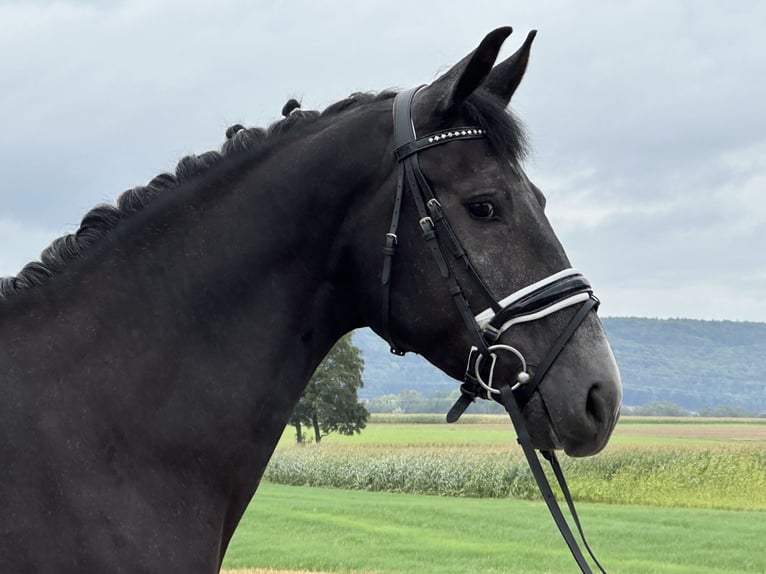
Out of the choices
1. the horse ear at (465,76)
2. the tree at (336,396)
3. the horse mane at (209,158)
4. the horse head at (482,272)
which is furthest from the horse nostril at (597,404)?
the tree at (336,396)

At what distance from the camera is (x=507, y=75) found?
3.30 m

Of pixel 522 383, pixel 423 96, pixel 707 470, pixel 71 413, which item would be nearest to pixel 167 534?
pixel 71 413

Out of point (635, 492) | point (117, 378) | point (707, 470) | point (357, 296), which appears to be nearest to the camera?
point (117, 378)

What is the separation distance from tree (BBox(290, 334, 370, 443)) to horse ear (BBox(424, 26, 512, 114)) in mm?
47148

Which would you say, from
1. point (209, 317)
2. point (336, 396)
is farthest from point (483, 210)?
point (336, 396)

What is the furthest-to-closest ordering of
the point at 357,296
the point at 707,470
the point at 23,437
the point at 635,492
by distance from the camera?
the point at 707,470
the point at 635,492
the point at 357,296
the point at 23,437

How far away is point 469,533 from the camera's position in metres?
17.3

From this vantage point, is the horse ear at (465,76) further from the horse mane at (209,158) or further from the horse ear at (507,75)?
the horse ear at (507,75)

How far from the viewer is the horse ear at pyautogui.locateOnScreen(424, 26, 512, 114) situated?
296 cm

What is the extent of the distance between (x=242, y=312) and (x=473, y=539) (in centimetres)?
1452

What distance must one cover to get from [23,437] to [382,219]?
1.45 meters

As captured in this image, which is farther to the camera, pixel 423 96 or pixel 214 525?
pixel 423 96

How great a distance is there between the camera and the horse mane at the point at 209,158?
2.97m

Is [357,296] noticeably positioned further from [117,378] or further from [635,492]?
[635,492]
